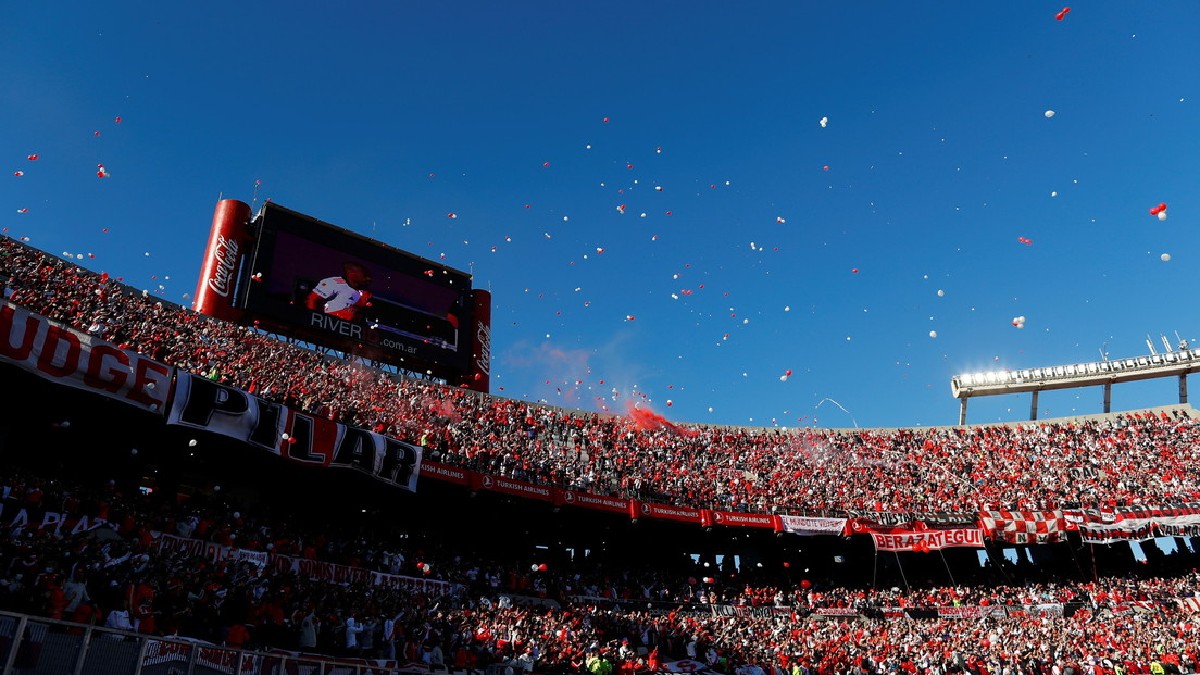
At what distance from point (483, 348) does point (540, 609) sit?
72.0 ft

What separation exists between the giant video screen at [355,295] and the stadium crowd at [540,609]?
1336 cm

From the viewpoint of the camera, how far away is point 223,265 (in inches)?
1480

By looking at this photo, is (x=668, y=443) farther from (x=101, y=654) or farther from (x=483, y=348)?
(x=101, y=654)

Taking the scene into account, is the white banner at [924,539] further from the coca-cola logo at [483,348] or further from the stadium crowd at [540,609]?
the coca-cola logo at [483,348]

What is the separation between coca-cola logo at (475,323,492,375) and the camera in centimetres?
4578

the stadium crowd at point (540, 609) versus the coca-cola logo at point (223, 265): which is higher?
the coca-cola logo at point (223, 265)

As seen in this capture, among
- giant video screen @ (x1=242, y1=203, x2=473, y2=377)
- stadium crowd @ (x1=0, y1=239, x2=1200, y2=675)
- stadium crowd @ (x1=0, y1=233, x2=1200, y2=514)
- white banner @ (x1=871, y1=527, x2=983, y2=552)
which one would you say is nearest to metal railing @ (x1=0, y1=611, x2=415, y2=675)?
stadium crowd @ (x1=0, y1=239, x2=1200, y2=675)

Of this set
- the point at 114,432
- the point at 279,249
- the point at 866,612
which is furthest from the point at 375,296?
the point at 866,612

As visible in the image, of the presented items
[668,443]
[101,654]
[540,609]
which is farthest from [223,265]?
[101,654]

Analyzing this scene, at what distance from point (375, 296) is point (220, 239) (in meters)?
7.85

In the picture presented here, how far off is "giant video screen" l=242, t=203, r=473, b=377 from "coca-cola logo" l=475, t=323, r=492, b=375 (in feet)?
4.65

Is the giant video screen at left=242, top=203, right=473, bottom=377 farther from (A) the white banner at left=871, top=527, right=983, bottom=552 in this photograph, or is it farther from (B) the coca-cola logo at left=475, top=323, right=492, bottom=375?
(A) the white banner at left=871, top=527, right=983, bottom=552

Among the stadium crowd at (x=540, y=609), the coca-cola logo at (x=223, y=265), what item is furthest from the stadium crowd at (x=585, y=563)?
the coca-cola logo at (x=223, y=265)

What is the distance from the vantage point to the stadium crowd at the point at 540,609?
15023 millimetres
